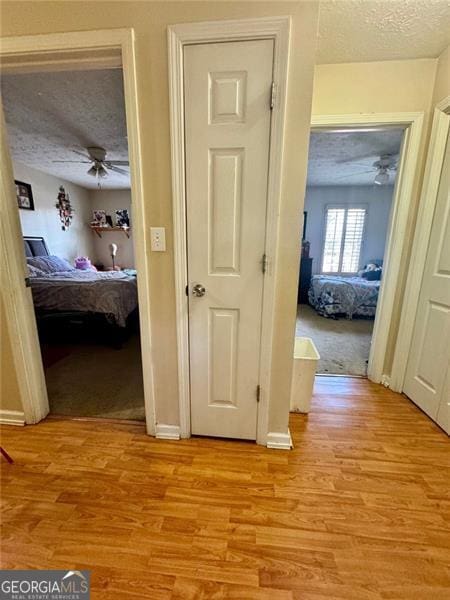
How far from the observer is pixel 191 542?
1018 mm

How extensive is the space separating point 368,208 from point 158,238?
6.08 metres

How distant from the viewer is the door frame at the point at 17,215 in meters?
1.15

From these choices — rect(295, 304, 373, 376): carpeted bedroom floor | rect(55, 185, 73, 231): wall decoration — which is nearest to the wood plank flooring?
rect(295, 304, 373, 376): carpeted bedroom floor

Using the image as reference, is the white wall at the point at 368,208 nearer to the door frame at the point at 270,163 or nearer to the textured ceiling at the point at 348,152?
the textured ceiling at the point at 348,152

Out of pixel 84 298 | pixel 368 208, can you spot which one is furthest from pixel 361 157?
pixel 84 298

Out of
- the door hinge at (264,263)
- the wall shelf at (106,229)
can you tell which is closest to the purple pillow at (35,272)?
the wall shelf at (106,229)

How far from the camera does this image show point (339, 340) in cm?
318

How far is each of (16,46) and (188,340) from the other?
1652 mm

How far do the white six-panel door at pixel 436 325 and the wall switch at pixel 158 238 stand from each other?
6.14 ft

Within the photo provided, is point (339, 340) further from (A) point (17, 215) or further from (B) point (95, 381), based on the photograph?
(A) point (17, 215)

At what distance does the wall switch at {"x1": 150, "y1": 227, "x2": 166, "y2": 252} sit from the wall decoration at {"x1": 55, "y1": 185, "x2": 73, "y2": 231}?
15.3 ft

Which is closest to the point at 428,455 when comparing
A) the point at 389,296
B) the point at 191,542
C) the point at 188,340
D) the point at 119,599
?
the point at 389,296

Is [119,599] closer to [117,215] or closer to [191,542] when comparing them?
[191,542]

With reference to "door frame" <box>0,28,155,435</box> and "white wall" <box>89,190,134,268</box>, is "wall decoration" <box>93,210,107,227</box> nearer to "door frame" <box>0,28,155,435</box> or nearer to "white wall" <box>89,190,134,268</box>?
"white wall" <box>89,190,134,268</box>
